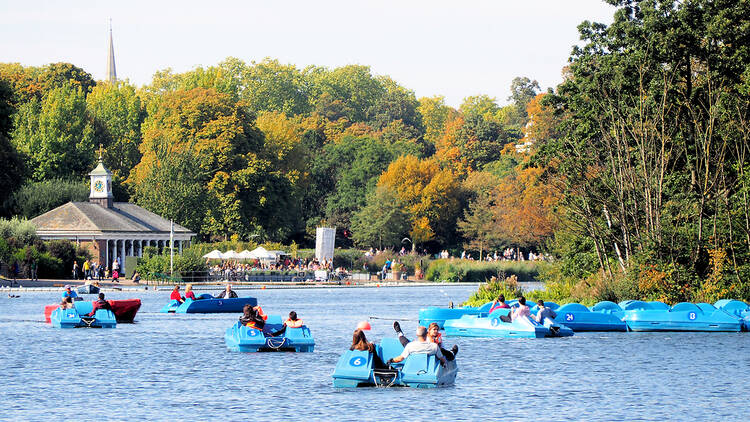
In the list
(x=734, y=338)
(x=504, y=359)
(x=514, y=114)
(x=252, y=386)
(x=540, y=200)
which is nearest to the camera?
(x=252, y=386)

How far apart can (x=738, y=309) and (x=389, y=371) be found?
22.8 metres


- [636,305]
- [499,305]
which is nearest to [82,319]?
[499,305]

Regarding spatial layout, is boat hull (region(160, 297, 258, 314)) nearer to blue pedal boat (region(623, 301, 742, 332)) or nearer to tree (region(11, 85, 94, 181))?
blue pedal boat (region(623, 301, 742, 332))

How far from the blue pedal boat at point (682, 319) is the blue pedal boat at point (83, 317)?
20.3 meters

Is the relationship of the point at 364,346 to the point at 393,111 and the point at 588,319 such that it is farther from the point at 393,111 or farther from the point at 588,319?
the point at 393,111

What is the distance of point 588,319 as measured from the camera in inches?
1861

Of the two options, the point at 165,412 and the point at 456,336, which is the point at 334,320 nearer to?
the point at 456,336

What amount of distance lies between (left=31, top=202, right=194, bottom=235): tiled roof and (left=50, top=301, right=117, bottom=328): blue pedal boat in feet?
151

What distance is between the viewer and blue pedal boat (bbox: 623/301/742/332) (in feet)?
152

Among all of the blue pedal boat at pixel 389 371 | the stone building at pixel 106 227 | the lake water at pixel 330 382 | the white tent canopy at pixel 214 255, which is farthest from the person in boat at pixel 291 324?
the white tent canopy at pixel 214 255

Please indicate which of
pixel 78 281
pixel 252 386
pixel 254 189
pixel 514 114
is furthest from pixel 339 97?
pixel 252 386

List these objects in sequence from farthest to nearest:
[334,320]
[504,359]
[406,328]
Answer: [334,320]
[406,328]
[504,359]

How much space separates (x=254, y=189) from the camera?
377ft

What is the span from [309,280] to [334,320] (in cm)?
4367
